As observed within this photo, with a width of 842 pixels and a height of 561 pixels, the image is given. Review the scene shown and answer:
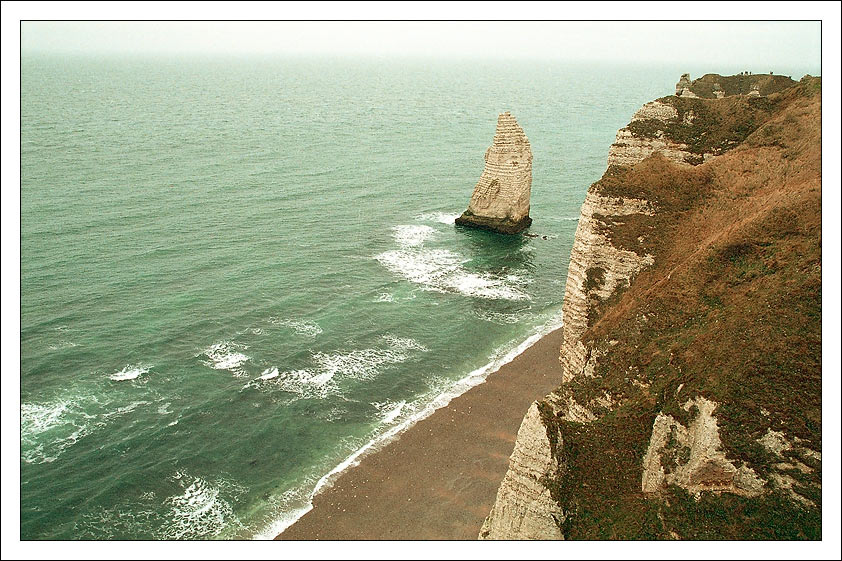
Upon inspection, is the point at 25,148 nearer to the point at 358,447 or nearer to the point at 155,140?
the point at 155,140

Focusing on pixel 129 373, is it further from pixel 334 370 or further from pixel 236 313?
pixel 334 370

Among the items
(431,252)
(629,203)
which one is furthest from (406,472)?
(431,252)

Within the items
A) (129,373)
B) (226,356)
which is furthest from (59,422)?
(226,356)

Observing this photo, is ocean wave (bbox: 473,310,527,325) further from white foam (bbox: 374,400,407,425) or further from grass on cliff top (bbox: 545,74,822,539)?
grass on cliff top (bbox: 545,74,822,539)

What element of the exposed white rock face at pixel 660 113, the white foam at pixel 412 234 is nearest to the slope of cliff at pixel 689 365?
the exposed white rock face at pixel 660 113

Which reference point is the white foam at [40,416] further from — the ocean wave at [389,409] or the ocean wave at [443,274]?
the ocean wave at [443,274]

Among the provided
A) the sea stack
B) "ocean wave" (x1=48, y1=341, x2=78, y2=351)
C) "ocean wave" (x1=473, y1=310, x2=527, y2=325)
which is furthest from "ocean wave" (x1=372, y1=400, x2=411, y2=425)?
the sea stack
